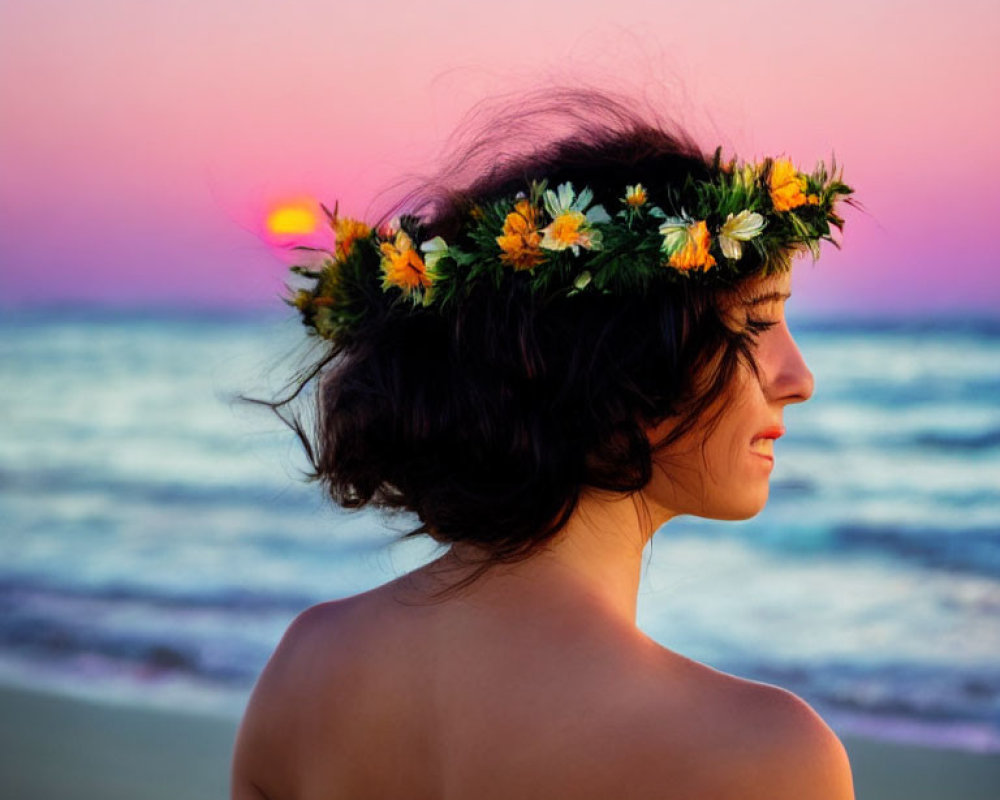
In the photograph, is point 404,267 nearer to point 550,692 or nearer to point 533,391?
point 533,391

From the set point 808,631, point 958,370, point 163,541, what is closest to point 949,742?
point 808,631

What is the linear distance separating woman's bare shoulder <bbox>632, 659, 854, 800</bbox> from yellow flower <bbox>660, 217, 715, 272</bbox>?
55 centimetres

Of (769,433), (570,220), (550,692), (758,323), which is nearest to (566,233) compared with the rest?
(570,220)

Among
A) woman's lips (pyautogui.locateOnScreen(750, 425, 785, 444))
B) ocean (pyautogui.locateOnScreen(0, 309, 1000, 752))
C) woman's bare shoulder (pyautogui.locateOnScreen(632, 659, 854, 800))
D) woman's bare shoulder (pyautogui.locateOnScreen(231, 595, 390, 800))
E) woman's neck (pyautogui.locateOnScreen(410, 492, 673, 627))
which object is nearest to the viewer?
woman's bare shoulder (pyautogui.locateOnScreen(632, 659, 854, 800))

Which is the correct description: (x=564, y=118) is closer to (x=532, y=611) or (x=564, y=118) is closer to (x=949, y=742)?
(x=532, y=611)

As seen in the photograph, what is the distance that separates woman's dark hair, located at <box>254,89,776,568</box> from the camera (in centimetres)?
164

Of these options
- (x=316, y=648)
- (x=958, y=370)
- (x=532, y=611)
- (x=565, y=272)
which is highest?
(x=565, y=272)

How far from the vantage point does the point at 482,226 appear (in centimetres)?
181

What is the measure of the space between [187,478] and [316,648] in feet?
26.0

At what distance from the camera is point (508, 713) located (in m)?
1.49

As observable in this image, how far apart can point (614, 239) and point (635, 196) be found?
0.37ft

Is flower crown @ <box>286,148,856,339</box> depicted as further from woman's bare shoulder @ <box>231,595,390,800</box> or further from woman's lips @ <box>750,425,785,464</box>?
woman's bare shoulder @ <box>231,595,390,800</box>

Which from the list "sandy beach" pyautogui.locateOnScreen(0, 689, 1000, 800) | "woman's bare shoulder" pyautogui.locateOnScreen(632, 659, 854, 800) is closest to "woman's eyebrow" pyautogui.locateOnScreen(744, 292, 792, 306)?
"woman's bare shoulder" pyautogui.locateOnScreen(632, 659, 854, 800)

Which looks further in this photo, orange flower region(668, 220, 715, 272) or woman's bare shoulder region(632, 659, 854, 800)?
orange flower region(668, 220, 715, 272)
